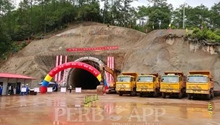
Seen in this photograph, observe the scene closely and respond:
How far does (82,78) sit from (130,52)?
1416 centimetres

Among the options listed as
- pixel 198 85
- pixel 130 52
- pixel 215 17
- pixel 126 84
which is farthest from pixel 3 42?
pixel 215 17

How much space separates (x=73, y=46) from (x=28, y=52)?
31.1 ft

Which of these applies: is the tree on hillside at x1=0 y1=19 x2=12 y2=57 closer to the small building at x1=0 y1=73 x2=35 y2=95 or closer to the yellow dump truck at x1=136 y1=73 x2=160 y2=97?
the small building at x1=0 y1=73 x2=35 y2=95

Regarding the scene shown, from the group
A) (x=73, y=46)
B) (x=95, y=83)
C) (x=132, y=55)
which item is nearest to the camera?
(x=132, y=55)

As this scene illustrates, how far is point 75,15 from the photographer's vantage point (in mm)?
64375

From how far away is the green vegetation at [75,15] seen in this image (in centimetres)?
6044

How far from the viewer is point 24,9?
226ft

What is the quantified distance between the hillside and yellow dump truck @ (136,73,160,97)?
25.1 ft

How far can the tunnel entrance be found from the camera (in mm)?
42266

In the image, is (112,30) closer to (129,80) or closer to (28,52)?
(28,52)

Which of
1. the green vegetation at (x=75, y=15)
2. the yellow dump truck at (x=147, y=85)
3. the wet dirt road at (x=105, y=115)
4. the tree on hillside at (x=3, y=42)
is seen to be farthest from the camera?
the green vegetation at (x=75, y=15)

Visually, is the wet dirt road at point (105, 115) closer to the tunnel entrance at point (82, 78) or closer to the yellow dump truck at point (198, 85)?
the yellow dump truck at point (198, 85)

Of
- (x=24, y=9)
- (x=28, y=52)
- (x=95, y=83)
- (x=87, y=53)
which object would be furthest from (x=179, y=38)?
(x=24, y=9)

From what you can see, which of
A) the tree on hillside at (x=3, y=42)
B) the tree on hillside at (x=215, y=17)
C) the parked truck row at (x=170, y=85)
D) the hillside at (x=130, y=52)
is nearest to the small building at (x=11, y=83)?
the hillside at (x=130, y=52)
